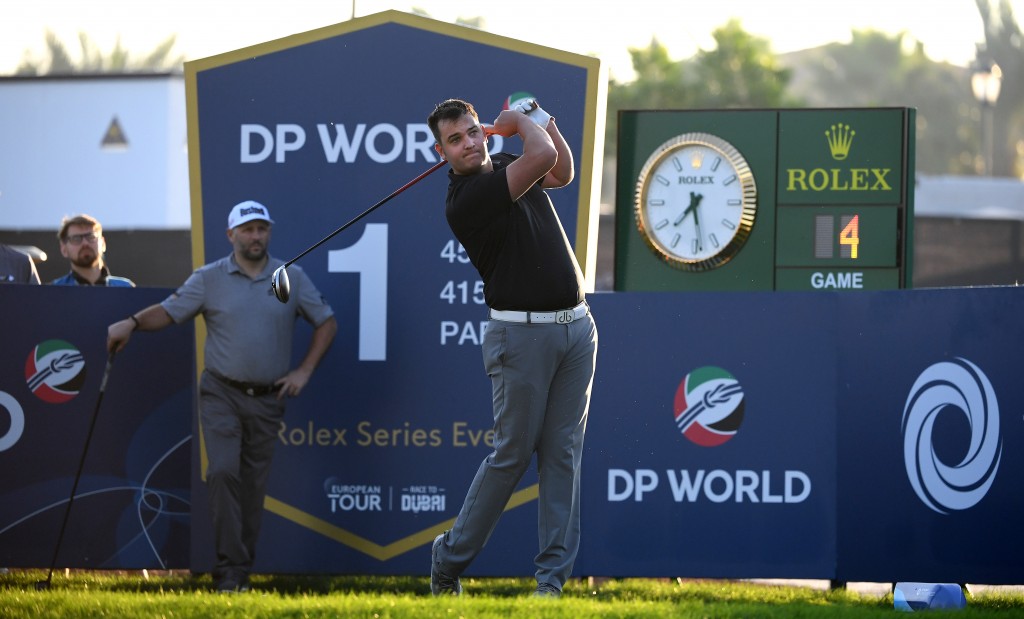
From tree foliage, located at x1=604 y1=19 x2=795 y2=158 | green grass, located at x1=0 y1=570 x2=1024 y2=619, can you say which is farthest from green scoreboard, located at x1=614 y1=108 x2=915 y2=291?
tree foliage, located at x1=604 y1=19 x2=795 y2=158

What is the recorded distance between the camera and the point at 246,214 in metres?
8.58

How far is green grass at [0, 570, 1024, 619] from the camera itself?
20.9ft

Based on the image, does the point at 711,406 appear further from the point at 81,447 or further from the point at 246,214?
the point at 81,447

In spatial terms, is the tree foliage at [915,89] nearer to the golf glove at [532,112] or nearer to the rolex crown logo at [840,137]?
the rolex crown logo at [840,137]

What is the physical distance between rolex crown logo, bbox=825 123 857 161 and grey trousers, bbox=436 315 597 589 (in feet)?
11.3

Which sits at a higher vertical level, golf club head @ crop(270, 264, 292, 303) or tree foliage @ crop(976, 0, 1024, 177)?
tree foliage @ crop(976, 0, 1024, 177)

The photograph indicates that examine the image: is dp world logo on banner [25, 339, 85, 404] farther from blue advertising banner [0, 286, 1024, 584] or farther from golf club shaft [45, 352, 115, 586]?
golf club shaft [45, 352, 115, 586]

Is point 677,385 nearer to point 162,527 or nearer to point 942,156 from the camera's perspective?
point 162,527

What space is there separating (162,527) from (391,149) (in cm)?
247

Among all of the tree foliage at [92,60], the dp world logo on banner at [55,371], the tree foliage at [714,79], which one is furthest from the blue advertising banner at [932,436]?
the tree foliage at [92,60]

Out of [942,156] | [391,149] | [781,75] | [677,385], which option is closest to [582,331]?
[677,385]

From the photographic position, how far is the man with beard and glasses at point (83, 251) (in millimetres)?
10078

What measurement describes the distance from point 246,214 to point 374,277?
819mm

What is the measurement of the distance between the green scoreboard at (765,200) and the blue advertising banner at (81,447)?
3028 mm
